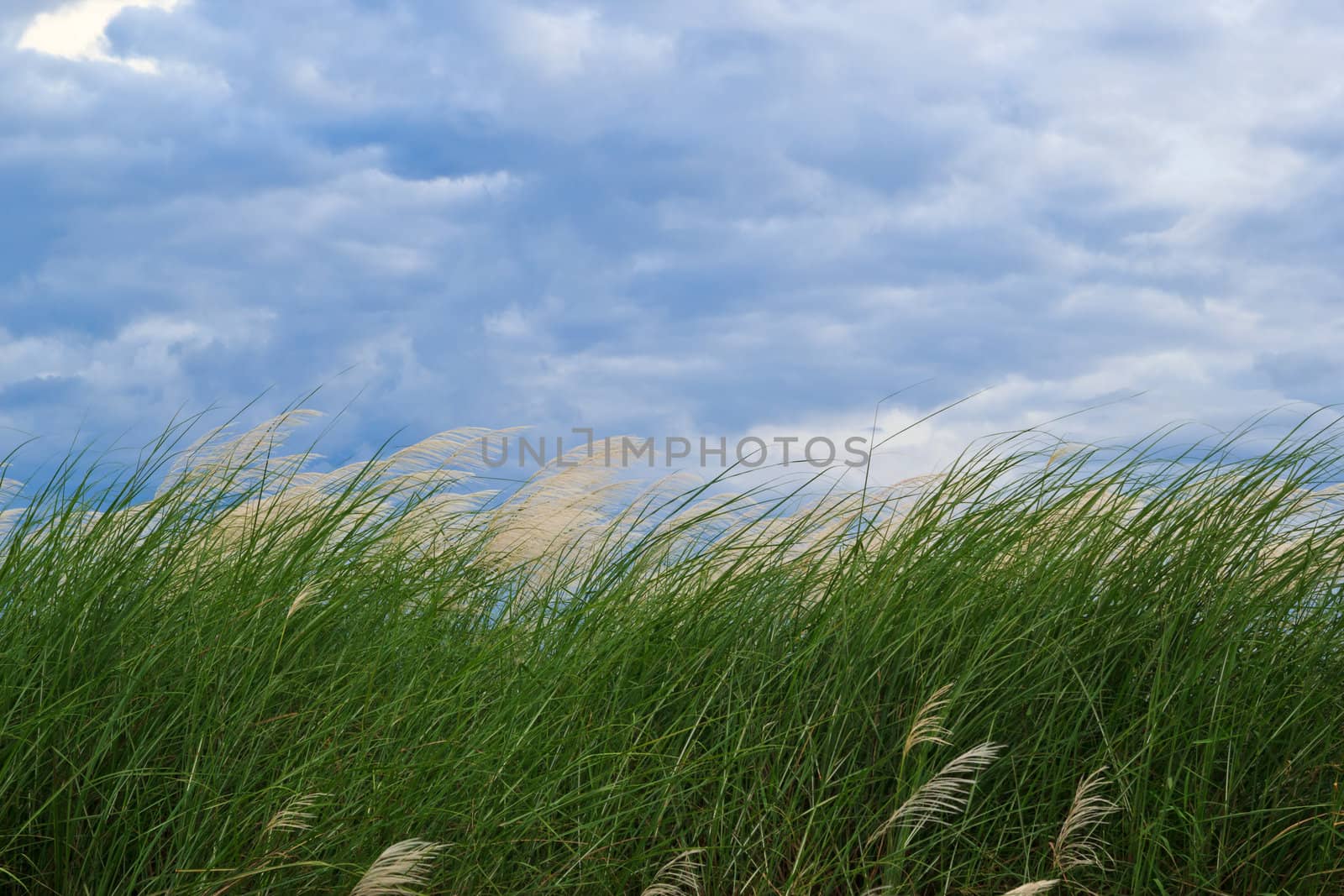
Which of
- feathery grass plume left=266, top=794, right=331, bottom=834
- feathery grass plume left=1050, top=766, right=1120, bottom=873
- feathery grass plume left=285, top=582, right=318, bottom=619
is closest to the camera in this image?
feathery grass plume left=266, top=794, right=331, bottom=834

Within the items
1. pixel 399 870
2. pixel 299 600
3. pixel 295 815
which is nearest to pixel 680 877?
pixel 399 870

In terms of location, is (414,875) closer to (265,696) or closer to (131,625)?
(265,696)

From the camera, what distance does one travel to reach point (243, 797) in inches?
96.9

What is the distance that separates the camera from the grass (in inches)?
102

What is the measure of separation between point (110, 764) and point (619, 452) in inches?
96.8

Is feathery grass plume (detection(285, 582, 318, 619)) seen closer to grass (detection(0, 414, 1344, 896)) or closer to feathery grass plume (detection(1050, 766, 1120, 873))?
grass (detection(0, 414, 1344, 896))

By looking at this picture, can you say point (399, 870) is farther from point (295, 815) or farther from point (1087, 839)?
point (1087, 839)

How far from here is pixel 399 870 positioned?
1921 millimetres

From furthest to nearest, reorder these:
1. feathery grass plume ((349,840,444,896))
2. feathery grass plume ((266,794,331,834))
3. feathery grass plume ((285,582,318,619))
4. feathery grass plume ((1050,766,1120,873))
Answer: feathery grass plume ((1050,766,1120,873)) → feathery grass plume ((285,582,318,619)) → feathery grass plume ((266,794,331,834)) → feathery grass plume ((349,840,444,896))

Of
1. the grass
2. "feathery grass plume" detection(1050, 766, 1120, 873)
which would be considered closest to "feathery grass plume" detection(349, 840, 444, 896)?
the grass

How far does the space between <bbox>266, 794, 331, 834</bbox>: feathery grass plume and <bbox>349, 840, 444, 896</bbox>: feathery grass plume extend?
0.19 m

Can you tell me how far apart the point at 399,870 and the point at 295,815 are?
1.52 ft

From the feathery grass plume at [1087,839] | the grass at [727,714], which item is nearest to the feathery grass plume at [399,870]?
the grass at [727,714]

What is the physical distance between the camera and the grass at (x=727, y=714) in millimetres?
2600
